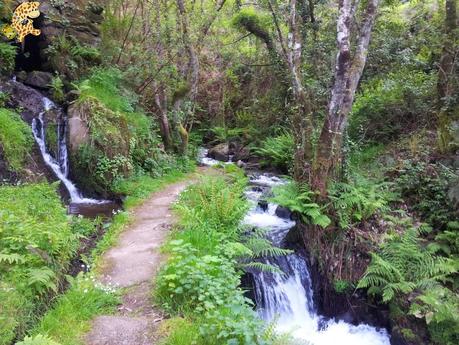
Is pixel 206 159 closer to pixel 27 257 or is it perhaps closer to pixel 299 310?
pixel 299 310

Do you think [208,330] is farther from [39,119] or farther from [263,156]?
[263,156]

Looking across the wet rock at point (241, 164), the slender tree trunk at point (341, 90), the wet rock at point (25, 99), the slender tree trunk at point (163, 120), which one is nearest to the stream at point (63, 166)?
the wet rock at point (25, 99)

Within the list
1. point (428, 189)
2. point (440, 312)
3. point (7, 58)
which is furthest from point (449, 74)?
point (7, 58)

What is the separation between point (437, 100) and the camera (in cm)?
1091

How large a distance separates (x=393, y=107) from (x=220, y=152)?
6845 millimetres

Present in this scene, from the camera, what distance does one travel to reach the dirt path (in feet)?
14.7

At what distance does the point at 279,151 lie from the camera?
13836 millimetres

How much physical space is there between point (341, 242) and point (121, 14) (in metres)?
13.4

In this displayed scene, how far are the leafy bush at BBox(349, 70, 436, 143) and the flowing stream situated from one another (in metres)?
7.42

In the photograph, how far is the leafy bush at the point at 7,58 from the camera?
34.9ft

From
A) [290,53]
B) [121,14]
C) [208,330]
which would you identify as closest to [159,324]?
[208,330]

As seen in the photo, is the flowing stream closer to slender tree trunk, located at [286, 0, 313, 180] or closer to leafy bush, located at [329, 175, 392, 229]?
slender tree trunk, located at [286, 0, 313, 180]

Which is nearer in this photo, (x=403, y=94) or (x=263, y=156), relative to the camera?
(x=403, y=94)

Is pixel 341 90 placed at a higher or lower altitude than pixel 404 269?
higher
